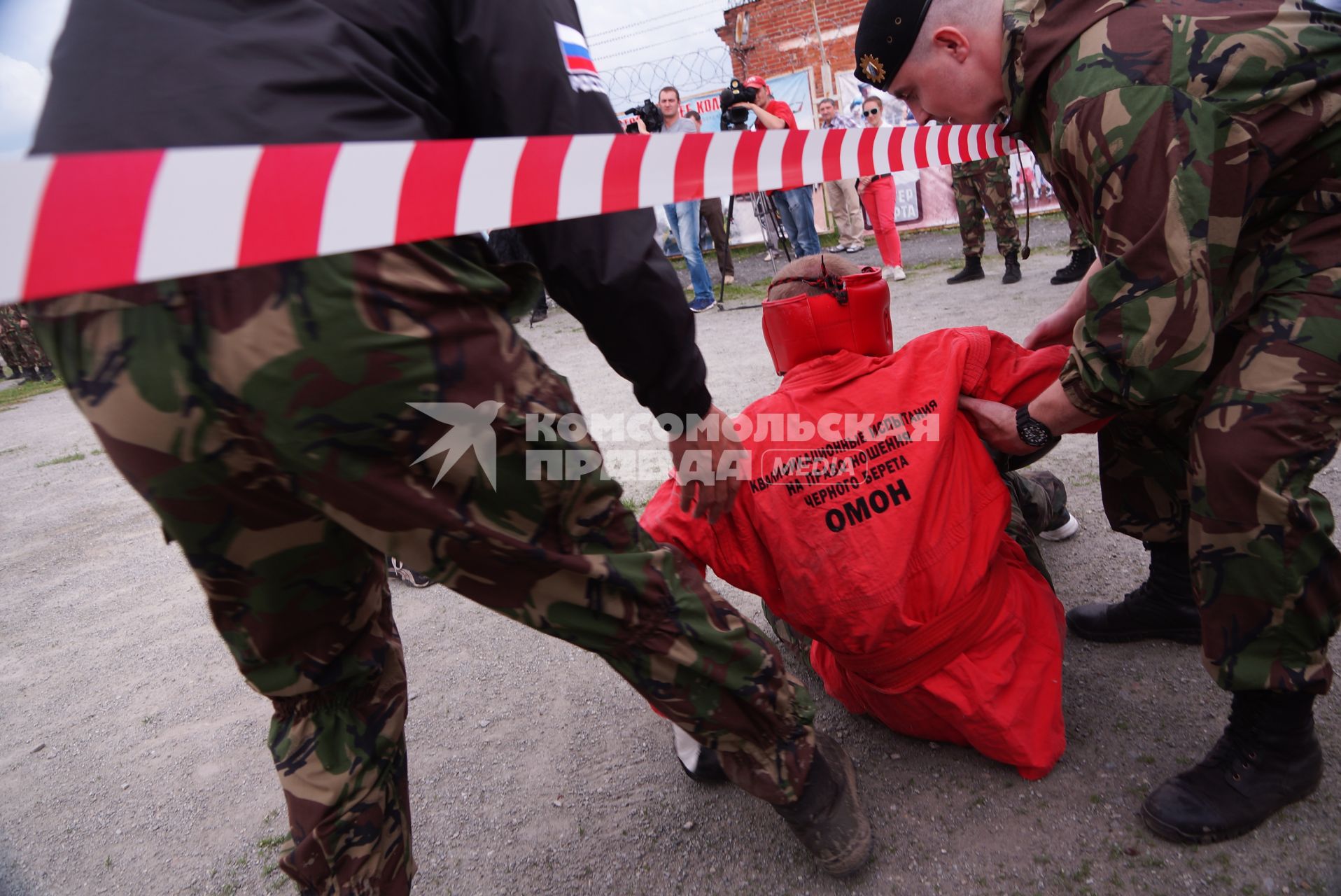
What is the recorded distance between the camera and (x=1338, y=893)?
51.7 inches

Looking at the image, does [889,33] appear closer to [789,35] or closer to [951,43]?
[951,43]

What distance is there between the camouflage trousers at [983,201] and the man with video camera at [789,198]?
4.47 ft

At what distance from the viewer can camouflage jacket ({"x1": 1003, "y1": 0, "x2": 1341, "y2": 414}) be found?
3.93 ft

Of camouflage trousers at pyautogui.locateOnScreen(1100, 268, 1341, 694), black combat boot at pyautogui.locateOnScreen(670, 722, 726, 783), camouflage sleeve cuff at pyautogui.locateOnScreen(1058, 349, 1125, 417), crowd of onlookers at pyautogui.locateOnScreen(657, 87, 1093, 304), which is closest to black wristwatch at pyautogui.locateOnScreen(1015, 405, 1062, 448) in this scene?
camouflage sleeve cuff at pyautogui.locateOnScreen(1058, 349, 1125, 417)

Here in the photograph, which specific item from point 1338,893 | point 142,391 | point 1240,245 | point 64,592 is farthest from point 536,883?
point 64,592

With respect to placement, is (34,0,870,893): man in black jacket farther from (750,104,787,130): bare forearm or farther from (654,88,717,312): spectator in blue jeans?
(654,88,717,312): spectator in blue jeans

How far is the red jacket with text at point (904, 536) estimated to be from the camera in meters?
1.59

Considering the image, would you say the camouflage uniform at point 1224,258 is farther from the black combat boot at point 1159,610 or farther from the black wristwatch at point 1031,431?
the black combat boot at point 1159,610

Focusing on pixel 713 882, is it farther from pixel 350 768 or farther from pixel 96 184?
pixel 96 184

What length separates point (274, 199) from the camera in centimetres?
84

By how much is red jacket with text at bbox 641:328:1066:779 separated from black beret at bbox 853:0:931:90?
23.1 inches

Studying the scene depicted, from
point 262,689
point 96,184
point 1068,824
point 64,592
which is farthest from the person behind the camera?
point 64,592

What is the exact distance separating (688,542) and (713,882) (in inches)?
27.2

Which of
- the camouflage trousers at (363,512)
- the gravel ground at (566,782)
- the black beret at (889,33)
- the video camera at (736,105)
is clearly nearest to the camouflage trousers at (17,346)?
the video camera at (736,105)
